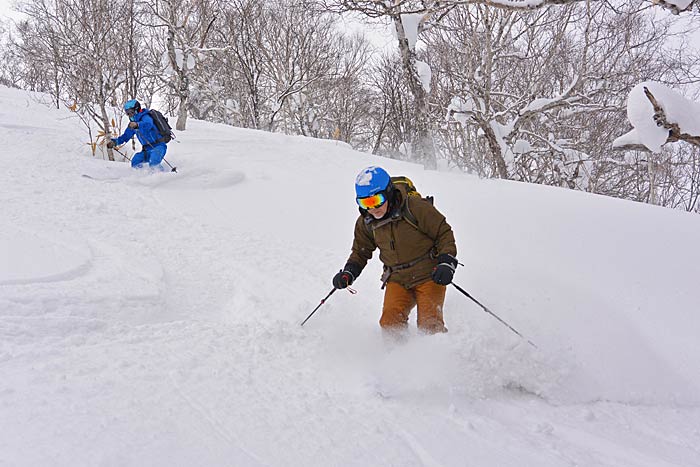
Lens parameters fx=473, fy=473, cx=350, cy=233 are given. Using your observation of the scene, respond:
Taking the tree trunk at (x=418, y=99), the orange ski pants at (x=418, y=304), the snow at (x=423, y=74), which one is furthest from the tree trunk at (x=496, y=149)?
the orange ski pants at (x=418, y=304)

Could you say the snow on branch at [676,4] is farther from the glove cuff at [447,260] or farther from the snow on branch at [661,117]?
the glove cuff at [447,260]

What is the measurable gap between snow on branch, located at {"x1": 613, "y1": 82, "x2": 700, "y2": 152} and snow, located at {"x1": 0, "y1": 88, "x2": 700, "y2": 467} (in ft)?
3.93

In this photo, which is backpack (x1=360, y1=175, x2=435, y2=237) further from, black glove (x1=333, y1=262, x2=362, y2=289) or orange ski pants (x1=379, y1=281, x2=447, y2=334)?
orange ski pants (x1=379, y1=281, x2=447, y2=334)

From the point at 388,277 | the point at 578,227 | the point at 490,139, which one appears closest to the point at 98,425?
the point at 388,277

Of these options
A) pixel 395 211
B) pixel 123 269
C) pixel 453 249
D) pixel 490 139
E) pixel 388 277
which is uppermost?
pixel 490 139

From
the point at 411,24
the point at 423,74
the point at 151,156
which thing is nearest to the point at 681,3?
the point at 411,24

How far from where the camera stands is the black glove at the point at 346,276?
3473mm

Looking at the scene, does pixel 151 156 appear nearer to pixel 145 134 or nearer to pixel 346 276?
pixel 145 134

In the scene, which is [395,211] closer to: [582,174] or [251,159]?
[251,159]

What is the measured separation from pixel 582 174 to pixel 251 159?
9819 mm

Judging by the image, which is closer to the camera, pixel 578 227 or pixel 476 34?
pixel 578 227

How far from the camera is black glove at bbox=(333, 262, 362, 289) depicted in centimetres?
347

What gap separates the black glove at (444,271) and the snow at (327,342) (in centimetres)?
39

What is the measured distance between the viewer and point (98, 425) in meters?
2.08
